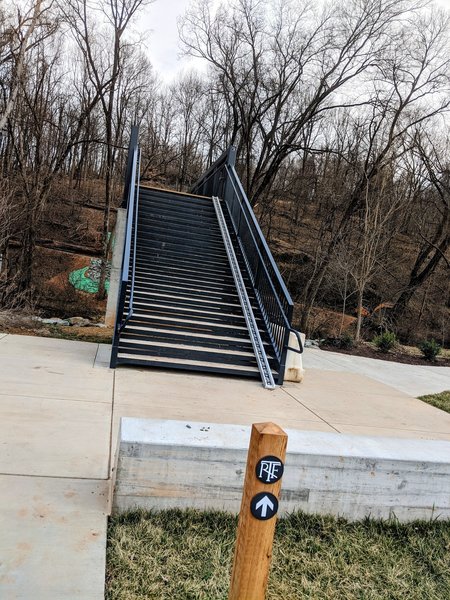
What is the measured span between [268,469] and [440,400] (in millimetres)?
6650

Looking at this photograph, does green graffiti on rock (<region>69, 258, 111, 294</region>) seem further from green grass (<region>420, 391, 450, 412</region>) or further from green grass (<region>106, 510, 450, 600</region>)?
green grass (<region>106, 510, 450, 600</region>)

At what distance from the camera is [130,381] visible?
6.04 m

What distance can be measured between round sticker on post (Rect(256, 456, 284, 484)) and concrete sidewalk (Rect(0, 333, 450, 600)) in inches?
41.9

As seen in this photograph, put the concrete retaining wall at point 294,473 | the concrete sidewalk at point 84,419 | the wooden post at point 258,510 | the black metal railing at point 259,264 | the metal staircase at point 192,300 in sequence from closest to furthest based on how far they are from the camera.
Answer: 1. the wooden post at point 258,510
2. the concrete sidewalk at point 84,419
3. the concrete retaining wall at point 294,473
4. the metal staircase at point 192,300
5. the black metal railing at point 259,264

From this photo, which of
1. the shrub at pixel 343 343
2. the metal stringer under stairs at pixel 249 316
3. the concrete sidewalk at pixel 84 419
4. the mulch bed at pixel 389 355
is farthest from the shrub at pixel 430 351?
the metal stringer under stairs at pixel 249 316

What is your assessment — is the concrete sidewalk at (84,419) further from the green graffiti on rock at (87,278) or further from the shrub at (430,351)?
the green graffiti on rock at (87,278)

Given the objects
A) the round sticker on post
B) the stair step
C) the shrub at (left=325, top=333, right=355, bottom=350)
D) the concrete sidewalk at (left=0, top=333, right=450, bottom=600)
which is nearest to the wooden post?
the round sticker on post

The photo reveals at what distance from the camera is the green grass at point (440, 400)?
23.0 ft

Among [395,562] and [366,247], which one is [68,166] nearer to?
[366,247]

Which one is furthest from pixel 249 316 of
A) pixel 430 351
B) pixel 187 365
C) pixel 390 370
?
pixel 430 351

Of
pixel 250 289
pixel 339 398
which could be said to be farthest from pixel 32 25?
pixel 339 398

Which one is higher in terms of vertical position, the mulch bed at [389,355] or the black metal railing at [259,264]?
the black metal railing at [259,264]

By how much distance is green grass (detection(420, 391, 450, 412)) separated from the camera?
23.0 feet

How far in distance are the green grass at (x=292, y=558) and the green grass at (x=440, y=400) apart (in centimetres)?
422
